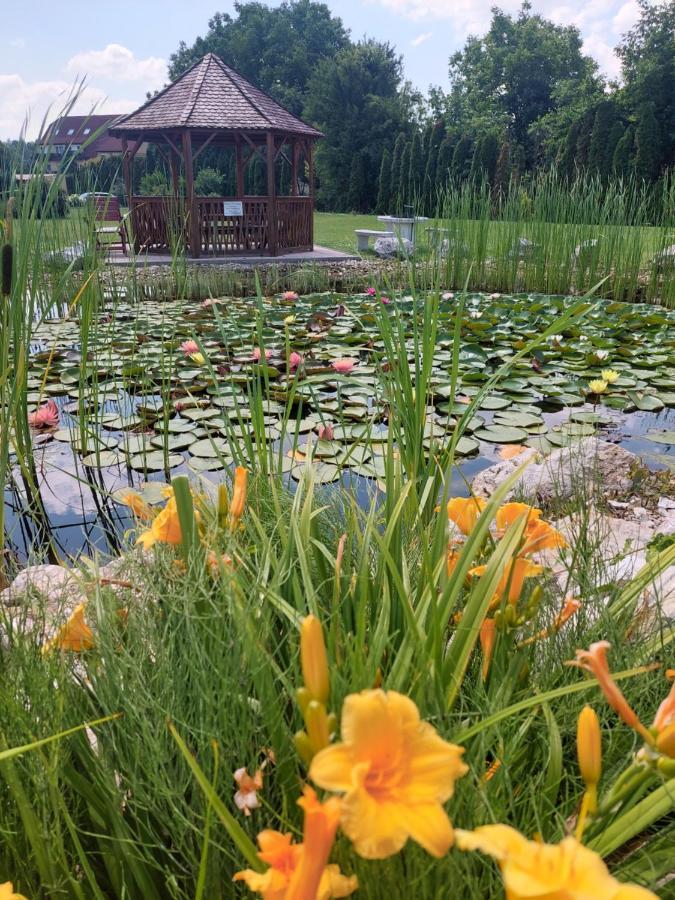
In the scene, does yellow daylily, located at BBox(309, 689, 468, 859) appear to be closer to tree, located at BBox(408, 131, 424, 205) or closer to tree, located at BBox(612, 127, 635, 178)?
tree, located at BBox(408, 131, 424, 205)

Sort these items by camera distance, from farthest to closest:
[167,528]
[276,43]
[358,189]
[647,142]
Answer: [276,43], [358,189], [647,142], [167,528]

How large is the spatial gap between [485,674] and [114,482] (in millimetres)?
2133

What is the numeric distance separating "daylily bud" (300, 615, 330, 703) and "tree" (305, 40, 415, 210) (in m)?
24.4

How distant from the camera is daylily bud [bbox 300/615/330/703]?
462 mm

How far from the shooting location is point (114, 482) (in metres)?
2.64

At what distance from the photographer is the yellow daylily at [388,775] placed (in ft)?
1.18

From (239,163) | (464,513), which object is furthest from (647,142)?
(464,513)

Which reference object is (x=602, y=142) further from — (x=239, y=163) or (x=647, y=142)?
(x=239, y=163)

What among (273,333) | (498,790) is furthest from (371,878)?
(273,333)

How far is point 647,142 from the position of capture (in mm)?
16516

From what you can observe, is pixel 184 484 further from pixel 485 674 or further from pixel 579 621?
pixel 579 621

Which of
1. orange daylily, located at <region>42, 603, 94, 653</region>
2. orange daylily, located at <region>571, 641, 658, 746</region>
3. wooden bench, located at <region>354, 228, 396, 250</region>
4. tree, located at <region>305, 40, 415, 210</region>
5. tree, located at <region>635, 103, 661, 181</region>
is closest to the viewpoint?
orange daylily, located at <region>571, 641, 658, 746</region>

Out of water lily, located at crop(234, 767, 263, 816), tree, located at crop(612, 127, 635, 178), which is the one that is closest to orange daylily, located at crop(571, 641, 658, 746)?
water lily, located at crop(234, 767, 263, 816)

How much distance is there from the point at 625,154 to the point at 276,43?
2843 centimetres
